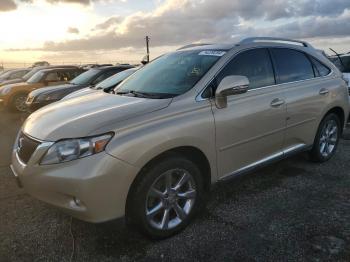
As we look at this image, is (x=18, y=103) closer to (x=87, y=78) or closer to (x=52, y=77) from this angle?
(x=52, y=77)

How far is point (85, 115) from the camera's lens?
308 cm

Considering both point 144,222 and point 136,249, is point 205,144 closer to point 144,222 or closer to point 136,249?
point 144,222

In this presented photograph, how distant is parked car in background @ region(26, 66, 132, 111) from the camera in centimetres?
926

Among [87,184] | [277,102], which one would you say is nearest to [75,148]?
[87,184]

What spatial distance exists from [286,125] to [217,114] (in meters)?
1.21

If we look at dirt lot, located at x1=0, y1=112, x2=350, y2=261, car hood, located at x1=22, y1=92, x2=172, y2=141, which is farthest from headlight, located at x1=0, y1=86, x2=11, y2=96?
car hood, located at x1=22, y1=92, x2=172, y2=141

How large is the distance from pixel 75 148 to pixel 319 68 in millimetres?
3590

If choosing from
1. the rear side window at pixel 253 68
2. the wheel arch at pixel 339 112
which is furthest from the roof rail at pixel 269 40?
the wheel arch at pixel 339 112

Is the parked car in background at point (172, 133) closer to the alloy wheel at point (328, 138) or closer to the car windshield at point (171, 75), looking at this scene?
the car windshield at point (171, 75)

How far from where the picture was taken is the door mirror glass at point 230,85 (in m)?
3.28

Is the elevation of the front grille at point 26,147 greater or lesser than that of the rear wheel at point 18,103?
greater

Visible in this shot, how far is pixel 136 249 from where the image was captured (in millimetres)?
3004

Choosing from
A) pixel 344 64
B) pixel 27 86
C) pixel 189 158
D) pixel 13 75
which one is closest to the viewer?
pixel 189 158

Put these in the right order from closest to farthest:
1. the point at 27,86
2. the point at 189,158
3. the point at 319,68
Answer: the point at 189,158 → the point at 319,68 → the point at 27,86
